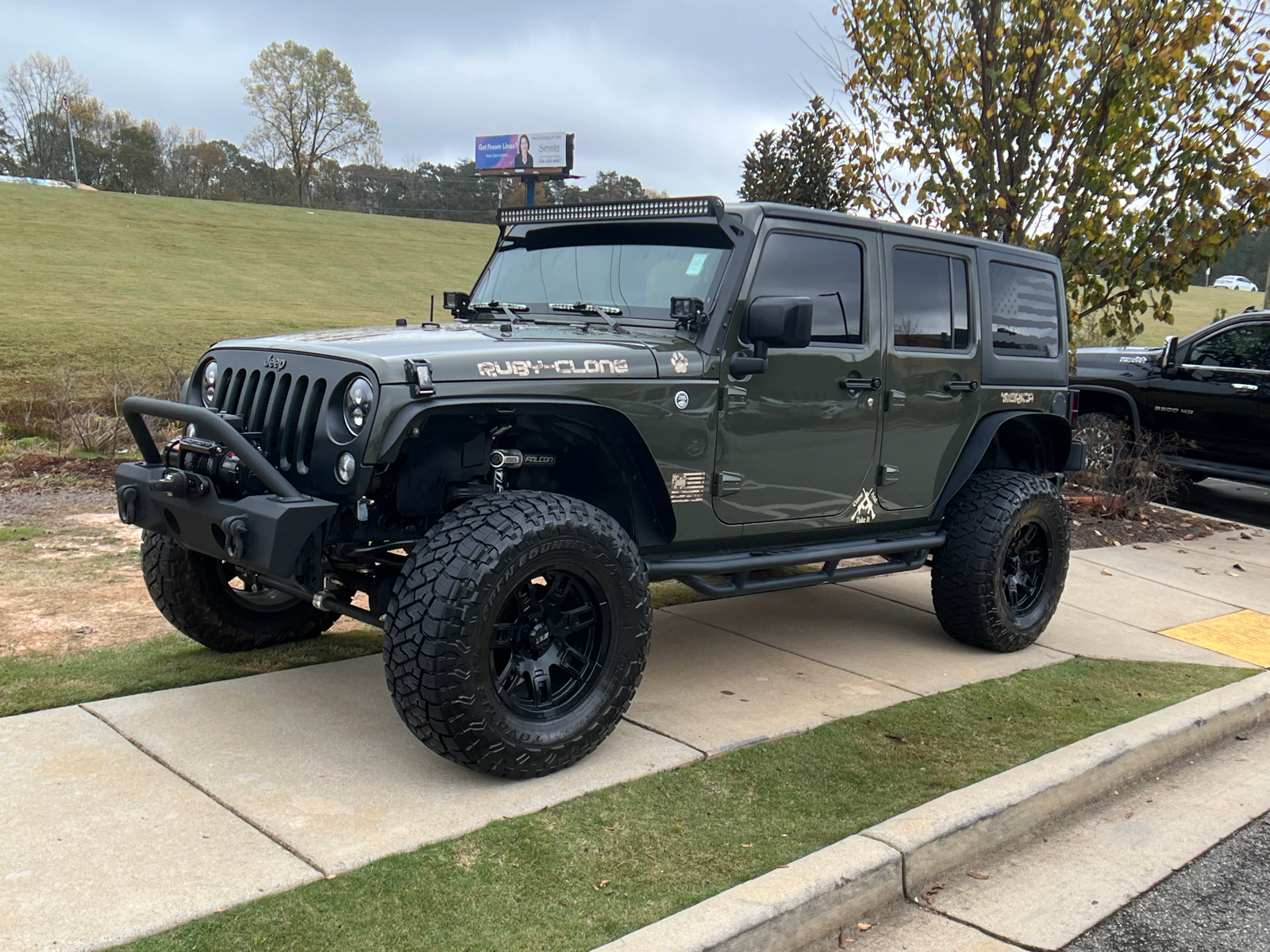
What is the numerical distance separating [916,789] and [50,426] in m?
9.36

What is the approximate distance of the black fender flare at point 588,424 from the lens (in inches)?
142

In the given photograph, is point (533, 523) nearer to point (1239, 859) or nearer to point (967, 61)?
point (1239, 859)

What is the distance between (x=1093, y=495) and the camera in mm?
10430

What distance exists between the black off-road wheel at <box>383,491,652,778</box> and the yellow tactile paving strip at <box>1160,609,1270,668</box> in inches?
156

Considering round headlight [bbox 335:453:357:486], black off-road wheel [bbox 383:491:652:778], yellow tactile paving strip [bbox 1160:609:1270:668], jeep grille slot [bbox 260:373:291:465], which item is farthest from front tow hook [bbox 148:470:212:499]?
yellow tactile paving strip [bbox 1160:609:1270:668]

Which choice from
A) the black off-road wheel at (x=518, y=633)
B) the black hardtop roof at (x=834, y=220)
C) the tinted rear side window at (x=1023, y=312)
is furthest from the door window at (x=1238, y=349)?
the black off-road wheel at (x=518, y=633)

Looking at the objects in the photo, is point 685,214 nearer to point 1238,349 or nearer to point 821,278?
point 821,278

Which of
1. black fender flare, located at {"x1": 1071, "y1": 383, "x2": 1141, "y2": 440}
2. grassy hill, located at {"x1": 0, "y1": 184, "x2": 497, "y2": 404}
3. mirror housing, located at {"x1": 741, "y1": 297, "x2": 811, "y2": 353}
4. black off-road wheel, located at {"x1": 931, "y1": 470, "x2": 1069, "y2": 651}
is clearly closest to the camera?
mirror housing, located at {"x1": 741, "y1": 297, "x2": 811, "y2": 353}

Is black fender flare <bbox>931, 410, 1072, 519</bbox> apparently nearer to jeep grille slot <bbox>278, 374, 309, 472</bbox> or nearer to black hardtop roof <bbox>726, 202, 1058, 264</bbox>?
black hardtop roof <bbox>726, 202, 1058, 264</bbox>

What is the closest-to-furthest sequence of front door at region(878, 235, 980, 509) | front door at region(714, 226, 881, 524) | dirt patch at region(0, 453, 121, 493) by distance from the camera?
front door at region(714, 226, 881, 524) → front door at region(878, 235, 980, 509) → dirt patch at region(0, 453, 121, 493)

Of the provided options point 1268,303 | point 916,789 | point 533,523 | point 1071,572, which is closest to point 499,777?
point 533,523

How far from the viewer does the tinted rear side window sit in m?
6.02

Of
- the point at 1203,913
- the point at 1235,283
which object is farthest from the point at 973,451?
the point at 1235,283

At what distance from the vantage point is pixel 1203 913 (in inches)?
138
